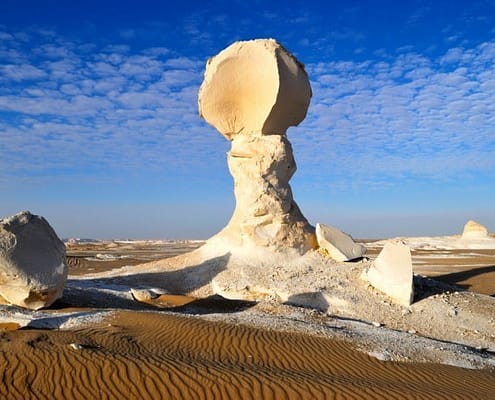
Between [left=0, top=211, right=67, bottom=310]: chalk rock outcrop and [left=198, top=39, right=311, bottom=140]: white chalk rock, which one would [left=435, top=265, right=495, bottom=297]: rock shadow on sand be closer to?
→ [left=198, top=39, right=311, bottom=140]: white chalk rock

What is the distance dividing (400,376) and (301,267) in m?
8.93

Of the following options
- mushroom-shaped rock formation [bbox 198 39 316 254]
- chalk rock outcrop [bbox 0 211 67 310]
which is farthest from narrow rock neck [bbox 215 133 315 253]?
chalk rock outcrop [bbox 0 211 67 310]

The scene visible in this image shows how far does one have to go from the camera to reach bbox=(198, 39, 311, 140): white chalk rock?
17611 mm

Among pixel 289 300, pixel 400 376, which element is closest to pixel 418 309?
pixel 289 300

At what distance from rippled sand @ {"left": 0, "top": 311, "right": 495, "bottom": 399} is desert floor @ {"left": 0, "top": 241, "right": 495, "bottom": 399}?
0.01 meters

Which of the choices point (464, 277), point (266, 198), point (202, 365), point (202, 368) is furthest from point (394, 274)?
point (202, 368)

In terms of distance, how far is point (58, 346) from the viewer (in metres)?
7.00

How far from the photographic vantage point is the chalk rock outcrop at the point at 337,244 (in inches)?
657

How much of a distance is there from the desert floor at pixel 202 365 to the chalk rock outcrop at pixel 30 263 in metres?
1.49

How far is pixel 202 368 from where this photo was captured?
260 inches

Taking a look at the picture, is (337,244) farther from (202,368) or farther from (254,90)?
(202,368)

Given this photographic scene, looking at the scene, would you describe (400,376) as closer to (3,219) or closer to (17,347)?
(17,347)

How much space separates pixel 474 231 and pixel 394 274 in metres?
43.6

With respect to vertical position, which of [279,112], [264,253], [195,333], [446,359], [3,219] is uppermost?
[279,112]
